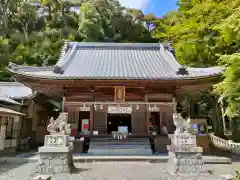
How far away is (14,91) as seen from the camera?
1811 cm

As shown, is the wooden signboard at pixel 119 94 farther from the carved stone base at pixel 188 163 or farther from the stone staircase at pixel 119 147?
the carved stone base at pixel 188 163

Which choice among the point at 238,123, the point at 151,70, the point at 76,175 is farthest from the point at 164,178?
the point at 238,123

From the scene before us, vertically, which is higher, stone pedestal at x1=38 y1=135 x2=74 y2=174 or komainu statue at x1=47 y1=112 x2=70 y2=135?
komainu statue at x1=47 y1=112 x2=70 y2=135

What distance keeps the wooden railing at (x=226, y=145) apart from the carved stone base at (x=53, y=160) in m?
10.4

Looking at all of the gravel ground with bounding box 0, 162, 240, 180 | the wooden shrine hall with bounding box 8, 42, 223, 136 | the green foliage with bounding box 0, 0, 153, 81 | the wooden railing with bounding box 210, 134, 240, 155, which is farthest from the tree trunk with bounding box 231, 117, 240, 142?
the green foliage with bounding box 0, 0, 153, 81

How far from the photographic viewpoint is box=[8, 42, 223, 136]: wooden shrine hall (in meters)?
11.3

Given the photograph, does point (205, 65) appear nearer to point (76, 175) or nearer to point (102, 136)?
point (102, 136)

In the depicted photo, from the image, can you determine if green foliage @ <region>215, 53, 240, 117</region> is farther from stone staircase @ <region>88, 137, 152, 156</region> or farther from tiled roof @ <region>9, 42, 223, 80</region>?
stone staircase @ <region>88, 137, 152, 156</region>

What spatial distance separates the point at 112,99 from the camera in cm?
1288

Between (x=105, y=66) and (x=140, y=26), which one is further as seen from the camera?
(x=140, y=26)

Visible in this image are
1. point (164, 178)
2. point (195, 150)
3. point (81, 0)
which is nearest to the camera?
point (164, 178)

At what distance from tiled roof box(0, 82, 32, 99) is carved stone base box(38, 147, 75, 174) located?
31.1 feet

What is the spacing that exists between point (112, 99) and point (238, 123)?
12.9 metres

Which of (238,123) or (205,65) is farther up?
(205,65)
